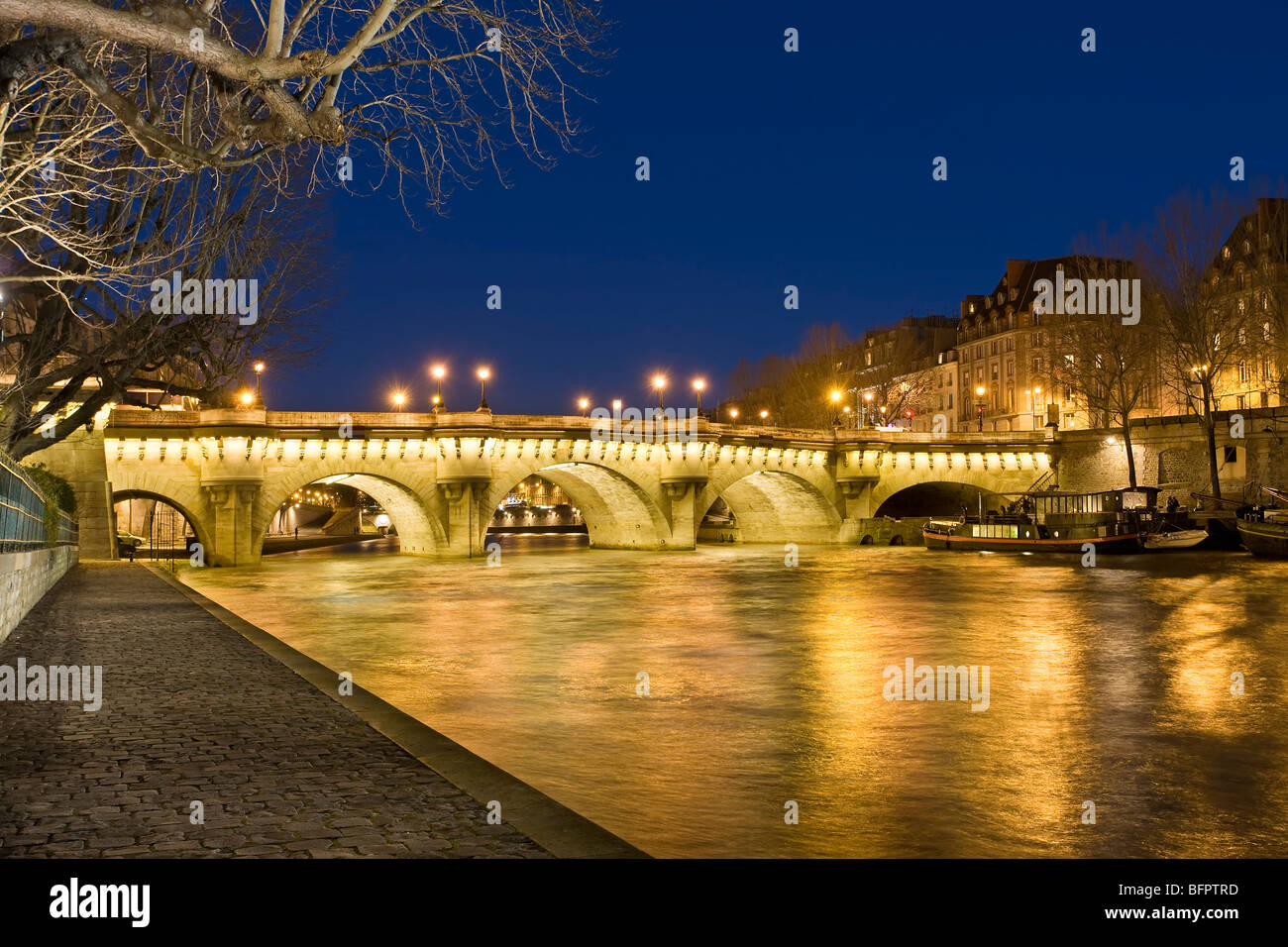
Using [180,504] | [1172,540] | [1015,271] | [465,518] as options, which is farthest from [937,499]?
[180,504]

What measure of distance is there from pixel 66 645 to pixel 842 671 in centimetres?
1060

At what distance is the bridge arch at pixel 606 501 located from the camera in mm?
54500

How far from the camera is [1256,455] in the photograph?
187ft

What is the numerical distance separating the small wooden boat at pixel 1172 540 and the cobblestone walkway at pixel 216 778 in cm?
4563

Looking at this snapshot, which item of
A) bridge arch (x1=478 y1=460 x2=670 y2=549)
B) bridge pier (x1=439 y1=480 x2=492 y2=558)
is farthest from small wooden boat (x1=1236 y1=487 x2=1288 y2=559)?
bridge pier (x1=439 y1=480 x2=492 y2=558)

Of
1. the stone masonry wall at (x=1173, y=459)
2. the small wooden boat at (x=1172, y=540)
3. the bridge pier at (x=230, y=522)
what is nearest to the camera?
the bridge pier at (x=230, y=522)

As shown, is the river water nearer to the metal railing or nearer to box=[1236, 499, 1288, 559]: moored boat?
the metal railing

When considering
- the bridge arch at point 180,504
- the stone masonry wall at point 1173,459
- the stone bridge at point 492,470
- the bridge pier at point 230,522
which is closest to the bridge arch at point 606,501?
the stone bridge at point 492,470

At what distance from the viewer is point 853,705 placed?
1442 cm

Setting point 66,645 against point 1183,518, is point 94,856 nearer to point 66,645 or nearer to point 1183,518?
point 66,645

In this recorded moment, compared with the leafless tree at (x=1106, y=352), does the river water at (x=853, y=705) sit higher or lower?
lower

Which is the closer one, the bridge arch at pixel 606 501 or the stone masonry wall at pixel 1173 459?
the bridge arch at pixel 606 501

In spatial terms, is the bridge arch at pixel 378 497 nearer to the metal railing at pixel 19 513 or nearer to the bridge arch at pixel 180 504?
the bridge arch at pixel 180 504

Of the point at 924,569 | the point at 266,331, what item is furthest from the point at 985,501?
the point at 266,331
